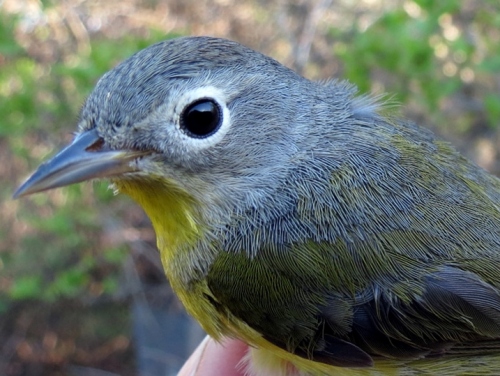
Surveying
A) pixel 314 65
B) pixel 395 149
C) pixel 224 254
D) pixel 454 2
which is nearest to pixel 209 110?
pixel 224 254

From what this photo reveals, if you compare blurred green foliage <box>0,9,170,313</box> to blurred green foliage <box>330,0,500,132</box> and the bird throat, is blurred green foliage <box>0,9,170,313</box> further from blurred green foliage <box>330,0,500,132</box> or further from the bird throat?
the bird throat

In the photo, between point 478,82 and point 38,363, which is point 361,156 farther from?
point 38,363

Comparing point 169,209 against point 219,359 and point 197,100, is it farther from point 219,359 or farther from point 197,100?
point 219,359

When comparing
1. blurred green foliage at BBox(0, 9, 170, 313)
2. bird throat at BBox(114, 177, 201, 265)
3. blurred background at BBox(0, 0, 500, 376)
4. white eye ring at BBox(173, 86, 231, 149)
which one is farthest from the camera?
blurred green foliage at BBox(0, 9, 170, 313)

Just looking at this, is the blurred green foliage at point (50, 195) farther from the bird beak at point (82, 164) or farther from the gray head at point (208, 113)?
the bird beak at point (82, 164)

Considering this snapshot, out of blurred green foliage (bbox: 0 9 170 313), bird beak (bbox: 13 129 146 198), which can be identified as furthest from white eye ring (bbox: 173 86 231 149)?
blurred green foliage (bbox: 0 9 170 313)

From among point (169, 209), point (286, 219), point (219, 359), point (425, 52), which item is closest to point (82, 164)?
point (169, 209)
